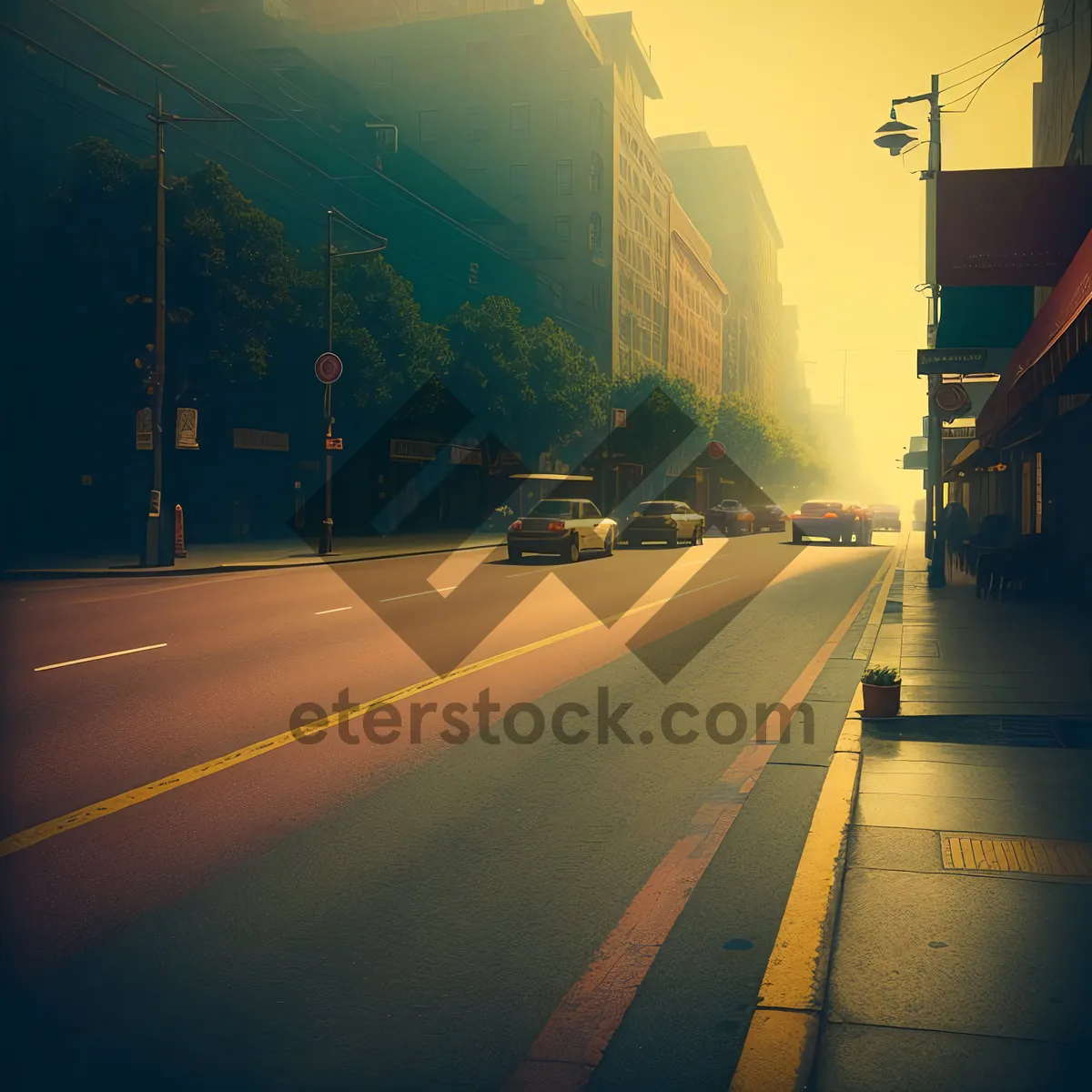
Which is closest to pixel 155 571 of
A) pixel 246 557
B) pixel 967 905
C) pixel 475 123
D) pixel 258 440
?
pixel 246 557

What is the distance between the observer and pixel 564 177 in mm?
85875

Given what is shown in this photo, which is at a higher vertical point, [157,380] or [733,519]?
[157,380]

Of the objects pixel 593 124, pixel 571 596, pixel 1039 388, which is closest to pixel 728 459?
pixel 593 124

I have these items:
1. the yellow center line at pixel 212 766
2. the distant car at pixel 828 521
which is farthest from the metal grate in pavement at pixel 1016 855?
the distant car at pixel 828 521

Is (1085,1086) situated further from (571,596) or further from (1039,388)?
(571,596)

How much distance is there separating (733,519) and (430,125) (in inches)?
1857

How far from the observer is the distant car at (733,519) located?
55.8 m

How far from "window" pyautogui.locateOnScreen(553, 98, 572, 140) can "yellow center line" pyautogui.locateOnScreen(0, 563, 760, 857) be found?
79.6 metres

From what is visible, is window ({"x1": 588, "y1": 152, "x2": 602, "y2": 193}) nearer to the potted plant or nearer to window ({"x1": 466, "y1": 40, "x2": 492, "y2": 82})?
window ({"x1": 466, "y1": 40, "x2": 492, "y2": 82})

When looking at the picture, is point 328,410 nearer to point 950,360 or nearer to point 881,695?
point 950,360

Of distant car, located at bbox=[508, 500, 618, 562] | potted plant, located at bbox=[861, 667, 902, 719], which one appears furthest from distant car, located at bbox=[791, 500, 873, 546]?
potted plant, located at bbox=[861, 667, 902, 719]

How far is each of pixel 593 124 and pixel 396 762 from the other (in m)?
85.0

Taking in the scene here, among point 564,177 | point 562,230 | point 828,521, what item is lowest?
point 828,521

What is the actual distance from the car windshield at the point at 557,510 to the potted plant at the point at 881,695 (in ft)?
73.4
